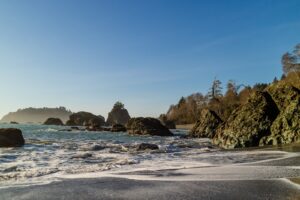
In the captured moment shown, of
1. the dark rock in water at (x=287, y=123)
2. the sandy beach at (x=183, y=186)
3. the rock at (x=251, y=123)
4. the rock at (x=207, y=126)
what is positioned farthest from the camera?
the rock at (x=207, y=126)

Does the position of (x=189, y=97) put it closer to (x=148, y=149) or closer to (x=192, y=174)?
(x=148, y=149)

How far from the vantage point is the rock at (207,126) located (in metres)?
52.9

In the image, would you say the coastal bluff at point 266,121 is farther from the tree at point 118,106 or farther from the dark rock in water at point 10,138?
the tree at point 118,106

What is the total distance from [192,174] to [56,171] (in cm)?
558

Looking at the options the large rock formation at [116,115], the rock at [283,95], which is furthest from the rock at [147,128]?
the large rock formation at [116,115]

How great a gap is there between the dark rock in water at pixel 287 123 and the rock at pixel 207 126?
29.4 meters

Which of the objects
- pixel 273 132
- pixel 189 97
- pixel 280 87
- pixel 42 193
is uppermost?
pixel 189 97

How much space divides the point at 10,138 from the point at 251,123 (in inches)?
816

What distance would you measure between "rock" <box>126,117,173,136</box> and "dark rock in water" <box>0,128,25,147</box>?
32.7 m

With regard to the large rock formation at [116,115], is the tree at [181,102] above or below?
above

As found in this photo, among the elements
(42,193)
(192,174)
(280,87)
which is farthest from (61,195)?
(280,87)

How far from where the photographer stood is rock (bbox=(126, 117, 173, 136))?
58.9m

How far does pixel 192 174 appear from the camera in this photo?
32.2 ft

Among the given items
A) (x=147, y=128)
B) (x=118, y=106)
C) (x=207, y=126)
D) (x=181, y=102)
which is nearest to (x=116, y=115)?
(x=118, y=106)
